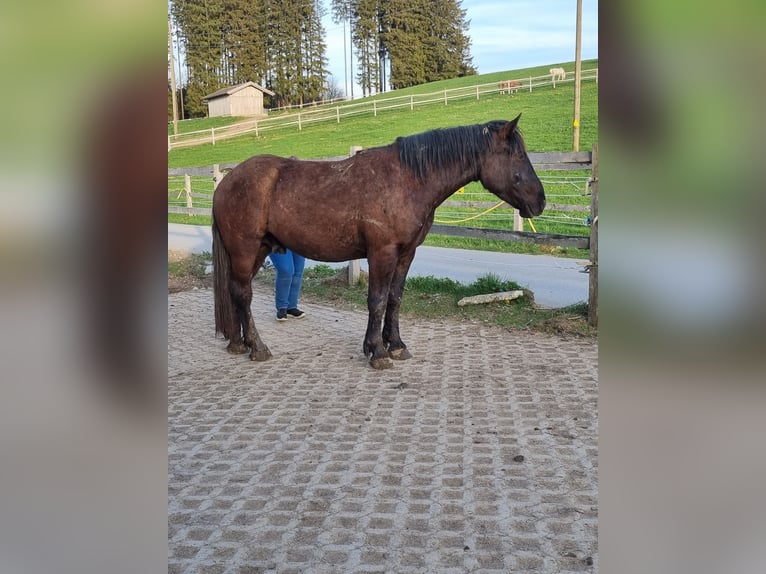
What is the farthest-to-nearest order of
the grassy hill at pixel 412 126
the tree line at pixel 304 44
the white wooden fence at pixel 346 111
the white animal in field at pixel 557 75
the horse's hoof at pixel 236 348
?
the tree line at pixel 304 44
the white animal in field at pixel 557 75
the white wooden fence at pixel 346 111
the grassy hill at pixel 412 126
the horse's hoof at pixel 236 348

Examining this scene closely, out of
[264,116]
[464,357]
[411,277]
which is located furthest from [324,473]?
[264,116]

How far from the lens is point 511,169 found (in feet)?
16.2

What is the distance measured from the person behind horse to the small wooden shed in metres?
32.0

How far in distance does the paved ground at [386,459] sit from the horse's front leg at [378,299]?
13 centimetres

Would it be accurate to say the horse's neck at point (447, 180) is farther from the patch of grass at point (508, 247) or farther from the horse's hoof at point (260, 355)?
the patch of grass at point (508, 247)

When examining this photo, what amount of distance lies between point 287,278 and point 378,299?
1957 mm

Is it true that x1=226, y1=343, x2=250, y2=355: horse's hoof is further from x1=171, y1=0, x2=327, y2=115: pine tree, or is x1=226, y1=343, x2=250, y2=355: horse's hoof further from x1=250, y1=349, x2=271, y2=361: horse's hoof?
x1=171, y1=0, x2=327, y2=115: pine tree

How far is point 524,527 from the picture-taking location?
2.61 metres

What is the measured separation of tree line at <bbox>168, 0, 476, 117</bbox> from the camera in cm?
3581

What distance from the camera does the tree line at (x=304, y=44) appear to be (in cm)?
3581

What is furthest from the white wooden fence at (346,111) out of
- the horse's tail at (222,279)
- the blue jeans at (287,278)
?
the horse's tail at (222,279)

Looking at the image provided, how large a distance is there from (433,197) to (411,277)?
136 inches

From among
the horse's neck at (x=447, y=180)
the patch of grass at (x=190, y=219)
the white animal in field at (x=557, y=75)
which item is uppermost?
the white animal in field at (x=557, y=75)
